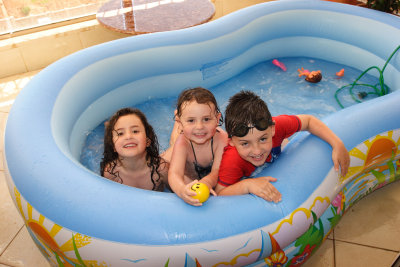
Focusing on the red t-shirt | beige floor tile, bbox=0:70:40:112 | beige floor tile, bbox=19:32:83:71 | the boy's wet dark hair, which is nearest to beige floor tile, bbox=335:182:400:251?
the red t-shirt

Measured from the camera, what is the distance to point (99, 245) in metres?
1.22

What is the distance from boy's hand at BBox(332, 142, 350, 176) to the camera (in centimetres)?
150

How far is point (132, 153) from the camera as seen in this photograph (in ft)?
5.02

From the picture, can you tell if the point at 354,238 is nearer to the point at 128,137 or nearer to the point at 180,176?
the point at 180,176

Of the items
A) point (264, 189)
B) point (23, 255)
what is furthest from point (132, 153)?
point (23, 255)

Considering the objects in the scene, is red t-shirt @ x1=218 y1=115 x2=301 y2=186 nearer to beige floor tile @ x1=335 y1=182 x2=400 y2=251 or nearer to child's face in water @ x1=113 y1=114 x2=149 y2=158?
child's face in water @ x1=113 y1=114 x2=149 y2=158

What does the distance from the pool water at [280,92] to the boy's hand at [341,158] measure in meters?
1.05

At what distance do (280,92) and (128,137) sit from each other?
62.4 inches

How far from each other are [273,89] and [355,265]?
149 cm

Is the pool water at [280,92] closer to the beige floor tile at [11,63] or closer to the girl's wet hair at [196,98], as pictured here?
the girl's wet hair at [196,98]

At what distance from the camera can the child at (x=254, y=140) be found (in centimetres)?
138

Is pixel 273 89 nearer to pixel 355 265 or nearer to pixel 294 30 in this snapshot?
pixel 294 30

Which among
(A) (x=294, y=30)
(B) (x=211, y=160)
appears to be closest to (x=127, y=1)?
(A) (x=294, y=30)

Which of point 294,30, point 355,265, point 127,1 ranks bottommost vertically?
point 355,265
